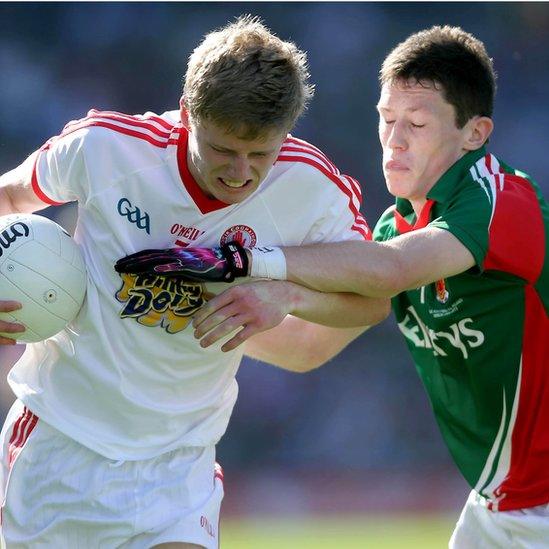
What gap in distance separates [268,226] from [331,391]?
696 cm

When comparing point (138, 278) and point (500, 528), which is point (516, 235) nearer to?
point (500, 528)

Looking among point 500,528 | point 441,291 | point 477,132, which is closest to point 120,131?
point 441,291

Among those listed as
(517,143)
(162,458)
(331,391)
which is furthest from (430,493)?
(162,458)

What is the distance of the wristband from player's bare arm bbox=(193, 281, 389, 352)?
1.1 inches

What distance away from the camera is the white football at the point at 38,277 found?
365 centimetres

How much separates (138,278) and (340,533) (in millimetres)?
5497

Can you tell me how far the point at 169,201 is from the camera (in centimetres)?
377

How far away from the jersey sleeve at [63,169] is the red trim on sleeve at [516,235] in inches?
59.5

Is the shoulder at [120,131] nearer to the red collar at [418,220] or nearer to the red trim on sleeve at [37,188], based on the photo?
the red trim on sleeve at [37,188]

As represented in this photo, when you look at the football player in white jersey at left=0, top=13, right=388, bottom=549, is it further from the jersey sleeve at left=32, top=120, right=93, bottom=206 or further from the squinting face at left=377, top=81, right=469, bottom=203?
the squinting face at left=377, top=81, right=469, bottom=203

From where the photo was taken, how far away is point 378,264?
3.80 m

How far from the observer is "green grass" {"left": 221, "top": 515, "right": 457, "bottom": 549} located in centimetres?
830

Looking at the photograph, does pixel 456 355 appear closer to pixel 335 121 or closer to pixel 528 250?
pixel 528 250

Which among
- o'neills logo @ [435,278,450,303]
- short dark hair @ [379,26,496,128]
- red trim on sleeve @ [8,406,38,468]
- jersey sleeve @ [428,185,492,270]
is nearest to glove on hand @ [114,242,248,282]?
red trim on sleeve @ [8,406,38,468]
